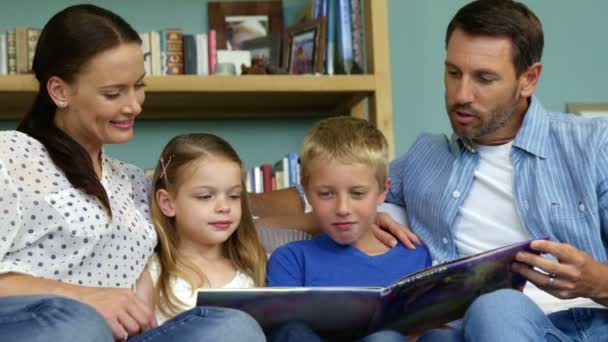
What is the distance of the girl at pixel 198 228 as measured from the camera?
1613mm

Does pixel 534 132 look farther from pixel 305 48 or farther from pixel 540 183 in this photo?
pixel 305 48

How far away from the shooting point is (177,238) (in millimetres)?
1688

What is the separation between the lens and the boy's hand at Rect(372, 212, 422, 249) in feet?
5.60

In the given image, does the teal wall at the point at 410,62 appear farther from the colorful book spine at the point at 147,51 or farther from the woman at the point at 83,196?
the woman at the point at 83,196

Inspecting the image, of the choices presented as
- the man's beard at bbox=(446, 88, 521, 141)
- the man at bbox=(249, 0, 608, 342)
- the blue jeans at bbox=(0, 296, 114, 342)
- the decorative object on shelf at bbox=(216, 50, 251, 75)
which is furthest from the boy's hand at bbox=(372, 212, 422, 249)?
the decorative object on shelf at bbox=(216, 50, 251, 75)

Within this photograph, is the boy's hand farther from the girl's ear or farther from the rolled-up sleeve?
the rolled-up sleeve

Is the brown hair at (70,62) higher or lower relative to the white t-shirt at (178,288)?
higher

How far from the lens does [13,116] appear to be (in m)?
2.58

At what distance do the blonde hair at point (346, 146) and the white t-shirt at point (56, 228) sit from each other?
1.26 feet

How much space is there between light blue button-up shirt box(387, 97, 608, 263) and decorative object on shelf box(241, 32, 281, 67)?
863mm

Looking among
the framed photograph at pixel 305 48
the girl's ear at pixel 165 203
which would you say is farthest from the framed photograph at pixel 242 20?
the girl's ear at pixel 165 203

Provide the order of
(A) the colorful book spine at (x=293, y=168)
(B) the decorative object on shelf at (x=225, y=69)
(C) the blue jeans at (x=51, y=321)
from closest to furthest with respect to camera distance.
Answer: (C) the blue jeans at (x=51, y=321) → (B) the decorative object on shelf at (x=225, y=69) → (A) the colorful book spine at (x=293, y=168)

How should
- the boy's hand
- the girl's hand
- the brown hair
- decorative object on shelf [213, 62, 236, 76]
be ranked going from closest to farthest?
the girl's hand, the brown hair, the boy's hand, decorative object on shelf [213, 62, 236, 76]

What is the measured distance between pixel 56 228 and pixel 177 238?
1.12 feet
